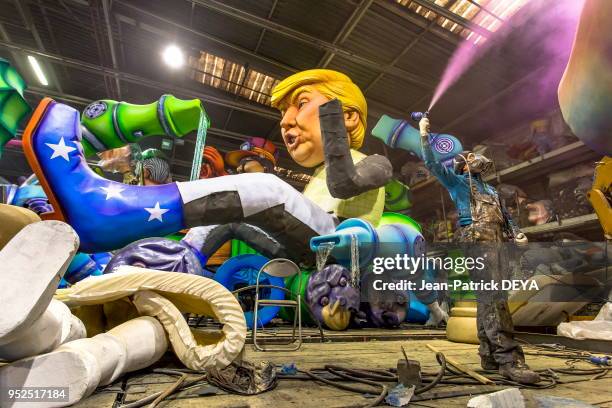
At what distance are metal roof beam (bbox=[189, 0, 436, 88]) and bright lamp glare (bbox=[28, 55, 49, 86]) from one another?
2.77 m

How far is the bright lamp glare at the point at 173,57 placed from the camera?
5.04 meters

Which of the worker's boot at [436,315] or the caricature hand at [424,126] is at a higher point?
the caricature hand at [424,126]

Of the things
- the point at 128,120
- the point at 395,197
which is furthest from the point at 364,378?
the point at 395,197

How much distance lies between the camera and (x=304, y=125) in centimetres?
297

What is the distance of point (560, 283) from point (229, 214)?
3148mm

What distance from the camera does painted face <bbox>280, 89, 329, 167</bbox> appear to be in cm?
296

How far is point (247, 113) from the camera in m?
6.75

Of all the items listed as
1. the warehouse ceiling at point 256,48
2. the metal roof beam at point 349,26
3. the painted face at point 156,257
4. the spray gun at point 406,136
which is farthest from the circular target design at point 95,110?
the metal roof beam at point 349,26

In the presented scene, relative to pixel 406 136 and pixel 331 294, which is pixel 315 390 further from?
pixel 406 136

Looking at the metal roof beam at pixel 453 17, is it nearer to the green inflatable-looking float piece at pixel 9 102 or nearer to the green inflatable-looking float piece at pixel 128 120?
the green inflatable-looking float piece at pixel 128 120

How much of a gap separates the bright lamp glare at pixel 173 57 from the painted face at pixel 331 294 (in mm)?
3906

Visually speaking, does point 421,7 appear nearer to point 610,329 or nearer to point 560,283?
point 560,283

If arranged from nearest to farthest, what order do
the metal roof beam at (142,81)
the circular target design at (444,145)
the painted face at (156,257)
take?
the painted face at (156,257)
the circular target design at (444,145)
the metal roof beam at (142,81)

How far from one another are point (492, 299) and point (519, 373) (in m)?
0.29
